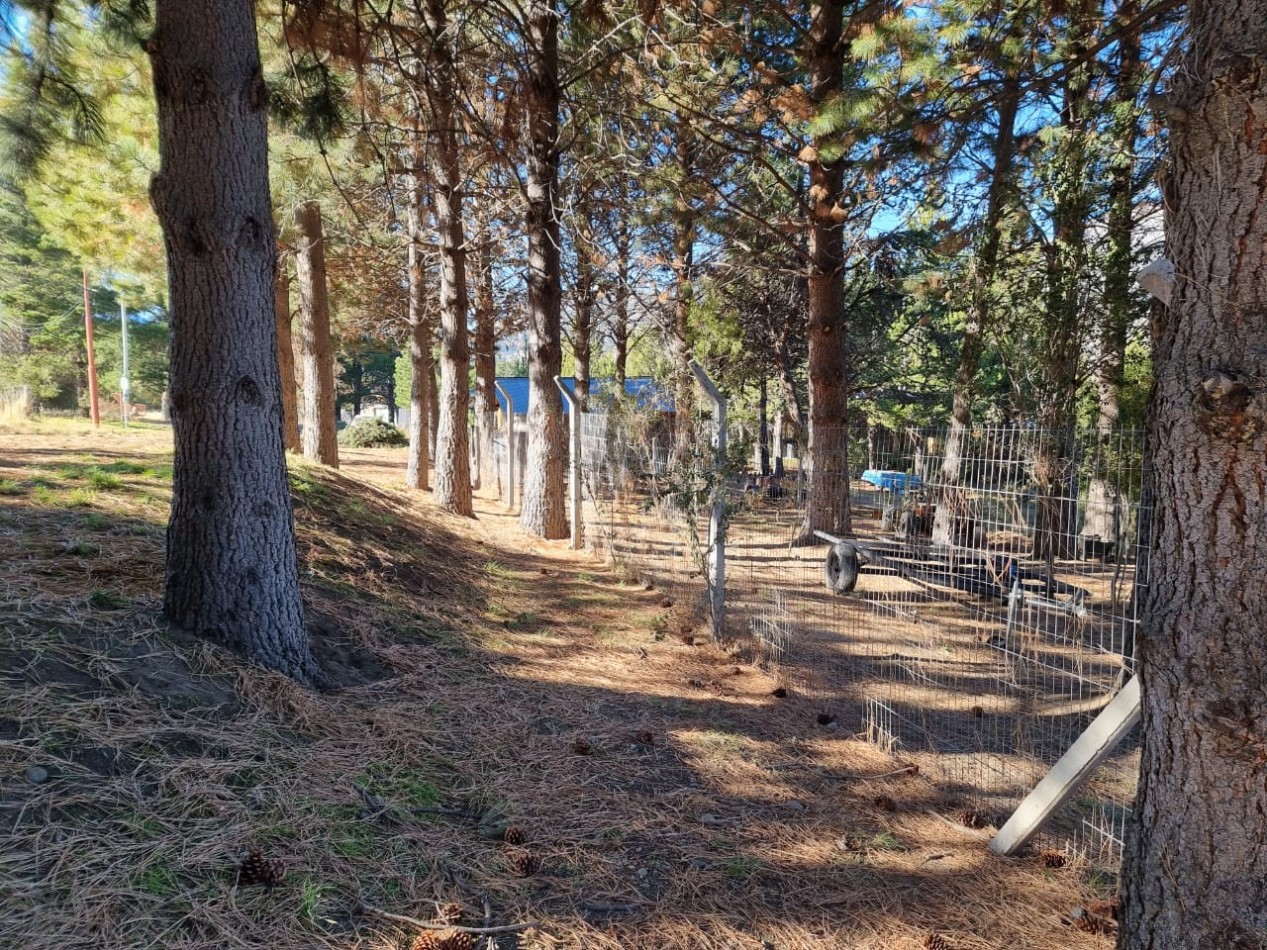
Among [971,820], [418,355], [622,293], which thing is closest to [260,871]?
[971,820]

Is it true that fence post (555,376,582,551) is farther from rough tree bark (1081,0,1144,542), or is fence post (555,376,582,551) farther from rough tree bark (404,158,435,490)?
rough tree bark (1081,0,1144,542)

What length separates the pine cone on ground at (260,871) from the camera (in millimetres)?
2033

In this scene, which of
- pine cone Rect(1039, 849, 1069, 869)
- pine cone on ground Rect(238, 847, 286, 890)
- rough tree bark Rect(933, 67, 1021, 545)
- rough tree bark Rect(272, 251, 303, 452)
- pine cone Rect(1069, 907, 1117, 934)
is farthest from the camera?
rough tree bark Rect(272, 251, 303, 452)

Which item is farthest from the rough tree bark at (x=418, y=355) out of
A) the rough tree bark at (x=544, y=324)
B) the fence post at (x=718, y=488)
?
the fence post at (x=718, y=488)

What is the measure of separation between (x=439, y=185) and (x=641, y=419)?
4390 millimetres

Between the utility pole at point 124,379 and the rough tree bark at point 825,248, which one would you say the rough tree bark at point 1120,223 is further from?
the utility pole at point 124,379

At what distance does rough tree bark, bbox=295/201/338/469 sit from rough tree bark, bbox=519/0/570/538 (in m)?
3.42

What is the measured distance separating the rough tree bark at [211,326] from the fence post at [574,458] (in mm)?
5174

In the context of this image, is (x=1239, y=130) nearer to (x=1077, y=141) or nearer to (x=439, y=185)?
(x=1077, y=141)

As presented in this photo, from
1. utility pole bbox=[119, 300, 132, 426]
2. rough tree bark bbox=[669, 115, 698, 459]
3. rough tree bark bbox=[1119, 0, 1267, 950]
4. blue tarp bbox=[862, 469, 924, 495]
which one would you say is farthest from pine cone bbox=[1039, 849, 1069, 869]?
utility pole bbox=[119, 300, 132, 426]

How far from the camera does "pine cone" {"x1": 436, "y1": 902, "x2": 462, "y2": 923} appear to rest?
6.79 ft

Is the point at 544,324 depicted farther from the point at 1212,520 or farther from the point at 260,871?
the point at 1212,520

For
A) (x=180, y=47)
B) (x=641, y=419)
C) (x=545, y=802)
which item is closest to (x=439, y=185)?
(x=641, y=419)

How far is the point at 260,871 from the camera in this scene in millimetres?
2045
